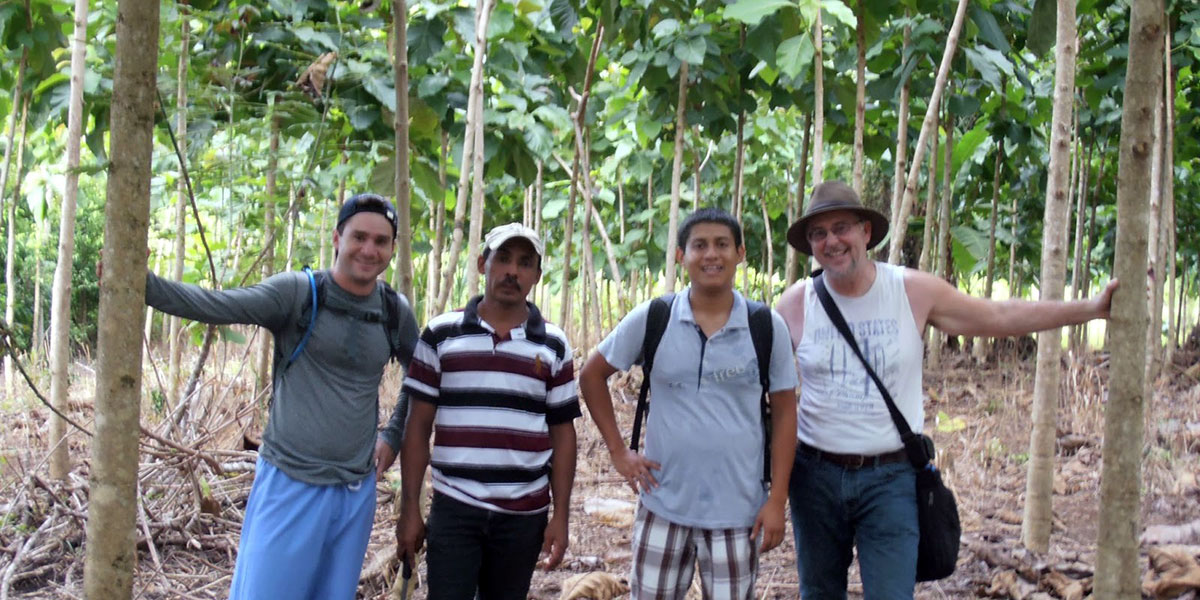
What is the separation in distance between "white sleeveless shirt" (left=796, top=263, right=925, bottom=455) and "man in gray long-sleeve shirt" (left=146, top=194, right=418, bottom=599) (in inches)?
49.4

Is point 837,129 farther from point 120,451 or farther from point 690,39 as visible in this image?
point 120,451

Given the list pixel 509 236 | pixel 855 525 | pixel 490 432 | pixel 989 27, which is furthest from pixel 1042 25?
pixel 490 432

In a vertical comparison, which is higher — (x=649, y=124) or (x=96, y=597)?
(x=649, y=124)

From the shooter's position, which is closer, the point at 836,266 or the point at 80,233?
the point at 836,266

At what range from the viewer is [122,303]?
61.4 inches

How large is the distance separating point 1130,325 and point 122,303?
85.7 inches

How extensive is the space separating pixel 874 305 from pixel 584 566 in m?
2.38

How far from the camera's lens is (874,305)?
276 centimetres

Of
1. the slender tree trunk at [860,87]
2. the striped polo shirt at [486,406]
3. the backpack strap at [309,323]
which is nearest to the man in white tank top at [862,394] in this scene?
the striped polo shirt at [486,406]

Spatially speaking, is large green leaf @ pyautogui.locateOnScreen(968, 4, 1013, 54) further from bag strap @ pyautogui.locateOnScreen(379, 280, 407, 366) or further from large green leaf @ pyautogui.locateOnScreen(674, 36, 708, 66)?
bag strap @ pyautogui.locateOnScreen(379, 280, 407, 366)

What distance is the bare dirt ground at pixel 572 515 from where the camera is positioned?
4.02 metres

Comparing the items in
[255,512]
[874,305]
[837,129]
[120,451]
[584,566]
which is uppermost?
[837,129]

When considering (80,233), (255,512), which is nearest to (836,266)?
(255,512)

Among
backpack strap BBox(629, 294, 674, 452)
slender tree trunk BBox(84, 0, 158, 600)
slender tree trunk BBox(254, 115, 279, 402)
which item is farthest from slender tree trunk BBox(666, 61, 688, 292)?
slender tree trunk BBox(84, 0, 158, 600)
